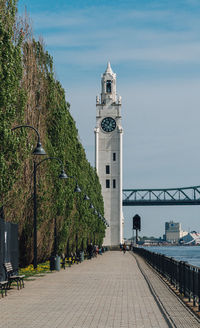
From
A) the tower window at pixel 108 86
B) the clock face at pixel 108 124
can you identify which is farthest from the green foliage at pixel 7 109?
the tower window at pixel 108 86

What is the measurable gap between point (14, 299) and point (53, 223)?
76.3 feet

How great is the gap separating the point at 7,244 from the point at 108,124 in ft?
391

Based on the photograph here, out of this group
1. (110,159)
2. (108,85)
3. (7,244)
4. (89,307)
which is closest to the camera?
(89,307)

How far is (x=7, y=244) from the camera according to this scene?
24.4 meters

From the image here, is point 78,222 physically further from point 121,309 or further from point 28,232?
point 121,309

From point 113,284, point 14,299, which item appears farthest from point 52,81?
point 14,299

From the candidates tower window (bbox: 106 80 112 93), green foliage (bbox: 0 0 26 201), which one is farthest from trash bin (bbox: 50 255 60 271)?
tower window (bbox: 106 80 112 93)

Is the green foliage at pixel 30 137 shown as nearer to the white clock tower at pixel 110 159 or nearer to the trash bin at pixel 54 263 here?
the trash bin at pixel 54 263

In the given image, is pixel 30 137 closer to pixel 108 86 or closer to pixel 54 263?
pixel 54 263

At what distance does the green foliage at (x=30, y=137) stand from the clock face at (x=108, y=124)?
90.8 metres

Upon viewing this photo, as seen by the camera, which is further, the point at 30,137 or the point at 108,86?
the point at 108,86

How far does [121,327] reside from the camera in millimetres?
13117

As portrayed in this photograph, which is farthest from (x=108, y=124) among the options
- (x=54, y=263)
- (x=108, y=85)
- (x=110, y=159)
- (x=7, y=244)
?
(x=7, y=244)

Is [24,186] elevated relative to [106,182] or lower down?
lower down
